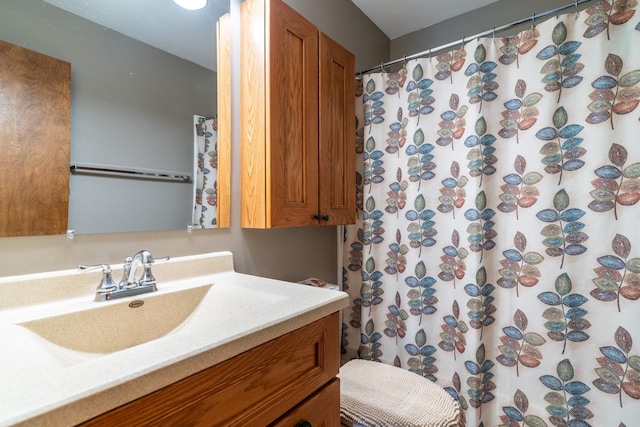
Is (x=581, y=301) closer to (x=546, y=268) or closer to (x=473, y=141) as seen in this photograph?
(x=546, y=268)

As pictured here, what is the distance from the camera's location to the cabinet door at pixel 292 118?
1138 mm

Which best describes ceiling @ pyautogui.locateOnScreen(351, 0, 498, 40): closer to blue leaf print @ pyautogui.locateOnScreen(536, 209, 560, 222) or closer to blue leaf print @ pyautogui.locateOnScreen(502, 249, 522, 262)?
blue leaf print @ pyautogui.locateOnScreen(536, 209, 560, 222)

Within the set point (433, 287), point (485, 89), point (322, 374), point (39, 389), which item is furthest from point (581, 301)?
point (39, 389)

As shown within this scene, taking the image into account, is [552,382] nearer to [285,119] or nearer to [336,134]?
[336,134]

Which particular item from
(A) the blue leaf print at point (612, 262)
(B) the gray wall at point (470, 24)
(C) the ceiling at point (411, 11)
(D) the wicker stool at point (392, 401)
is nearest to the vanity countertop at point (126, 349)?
(D) the wicker stool at point (392, 401)

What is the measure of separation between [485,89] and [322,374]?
142 centimetres

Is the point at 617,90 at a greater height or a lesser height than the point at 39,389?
greater

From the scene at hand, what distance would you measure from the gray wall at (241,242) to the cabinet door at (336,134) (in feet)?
0.80

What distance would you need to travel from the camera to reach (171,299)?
0.87 meters

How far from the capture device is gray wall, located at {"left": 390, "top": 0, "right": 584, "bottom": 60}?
1.79 meters

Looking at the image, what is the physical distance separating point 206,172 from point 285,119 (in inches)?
14.6

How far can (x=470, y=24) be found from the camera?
199 centimetres

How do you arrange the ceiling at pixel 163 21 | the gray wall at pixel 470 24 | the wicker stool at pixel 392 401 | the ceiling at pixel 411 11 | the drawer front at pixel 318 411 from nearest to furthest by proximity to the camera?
the drawer front at pixel 318 411, the ceiling at pixel 163 21, the wicker stool at pixel 392 401, the gray wall at pixel 470 24, the ceiling at pixel 411 11

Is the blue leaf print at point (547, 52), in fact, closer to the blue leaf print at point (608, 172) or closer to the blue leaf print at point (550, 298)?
the blue leaf print at point (608, 172)
